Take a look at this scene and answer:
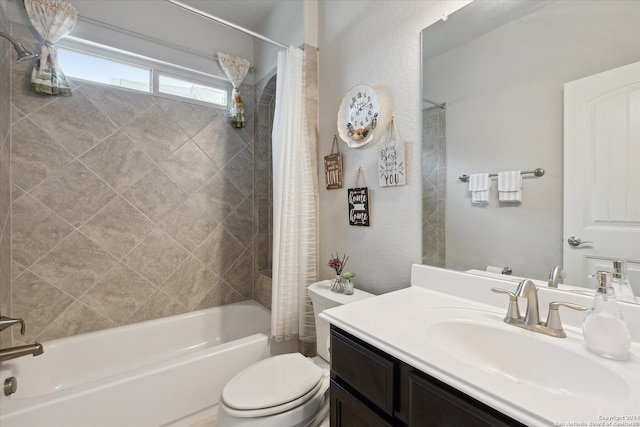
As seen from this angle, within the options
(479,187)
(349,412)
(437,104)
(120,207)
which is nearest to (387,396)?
(349,412)

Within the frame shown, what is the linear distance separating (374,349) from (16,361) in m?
1.99

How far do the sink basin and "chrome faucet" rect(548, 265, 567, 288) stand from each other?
19cm

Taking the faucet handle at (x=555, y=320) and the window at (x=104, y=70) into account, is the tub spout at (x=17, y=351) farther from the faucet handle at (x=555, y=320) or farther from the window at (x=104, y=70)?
the faucet handle at (x=555, y=320)

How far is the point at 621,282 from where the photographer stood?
795 mm

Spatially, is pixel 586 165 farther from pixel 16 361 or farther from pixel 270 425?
pixel 16 361

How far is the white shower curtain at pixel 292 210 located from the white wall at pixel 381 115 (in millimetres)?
145

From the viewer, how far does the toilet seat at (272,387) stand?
1.05 m

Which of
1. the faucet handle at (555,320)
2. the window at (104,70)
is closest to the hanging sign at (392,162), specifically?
the faucet handle at (555,320)

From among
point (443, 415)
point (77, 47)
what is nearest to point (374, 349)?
point (443, 415)

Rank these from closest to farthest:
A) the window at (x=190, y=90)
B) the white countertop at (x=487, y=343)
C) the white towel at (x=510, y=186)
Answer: the white countertop at (x=487, y=343) < the white towel at (x=510, y=186) < the window at (x=190, y=90)

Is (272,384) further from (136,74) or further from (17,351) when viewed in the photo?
(136,74)

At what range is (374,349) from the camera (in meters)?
0.76

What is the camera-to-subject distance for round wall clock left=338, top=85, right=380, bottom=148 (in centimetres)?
150

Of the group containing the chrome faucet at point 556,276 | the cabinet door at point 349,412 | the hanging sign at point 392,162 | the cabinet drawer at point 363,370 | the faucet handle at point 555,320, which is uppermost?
the hanging sign at point 392,162
